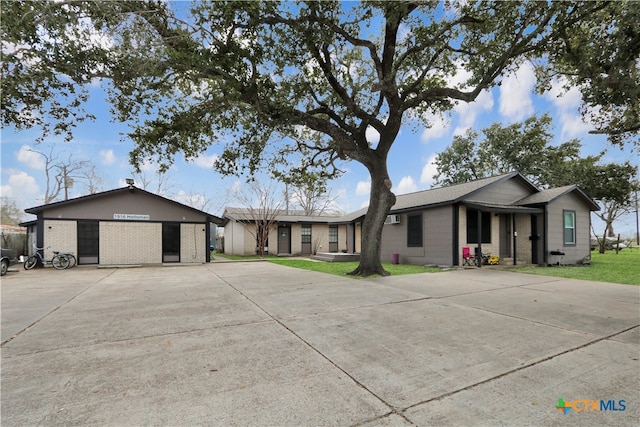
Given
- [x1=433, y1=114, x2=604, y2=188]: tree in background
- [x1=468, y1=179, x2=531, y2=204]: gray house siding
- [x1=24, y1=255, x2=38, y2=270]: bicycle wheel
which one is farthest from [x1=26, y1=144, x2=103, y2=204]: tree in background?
[x1=433, y1=114, x2=604, y2=188]: tree in background

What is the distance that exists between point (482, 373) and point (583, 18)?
8431 millimetres

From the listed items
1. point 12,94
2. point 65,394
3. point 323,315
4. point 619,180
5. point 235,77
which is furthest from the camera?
point 619,180

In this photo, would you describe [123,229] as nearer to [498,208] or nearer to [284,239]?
[284,239]

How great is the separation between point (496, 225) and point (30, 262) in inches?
825

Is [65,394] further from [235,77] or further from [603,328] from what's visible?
[235,77]

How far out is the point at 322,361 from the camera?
308cm

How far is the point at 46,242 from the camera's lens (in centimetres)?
1338

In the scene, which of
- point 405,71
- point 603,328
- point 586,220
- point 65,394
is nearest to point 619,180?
point 586,220

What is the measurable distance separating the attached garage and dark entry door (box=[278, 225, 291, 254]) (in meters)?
6.77

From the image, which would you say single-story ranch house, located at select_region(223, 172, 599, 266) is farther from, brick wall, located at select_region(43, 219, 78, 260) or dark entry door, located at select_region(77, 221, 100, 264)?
brick wall, located at select_region(43, 219, 78, 260)

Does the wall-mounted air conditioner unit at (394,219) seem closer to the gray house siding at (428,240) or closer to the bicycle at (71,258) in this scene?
the gray house siding at (428,240)

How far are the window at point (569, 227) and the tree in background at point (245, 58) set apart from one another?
8.38m

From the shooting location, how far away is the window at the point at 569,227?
542 inches

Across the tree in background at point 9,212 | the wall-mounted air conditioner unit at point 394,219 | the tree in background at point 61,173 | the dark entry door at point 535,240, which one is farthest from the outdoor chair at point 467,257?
the tree in background at point 9,212
